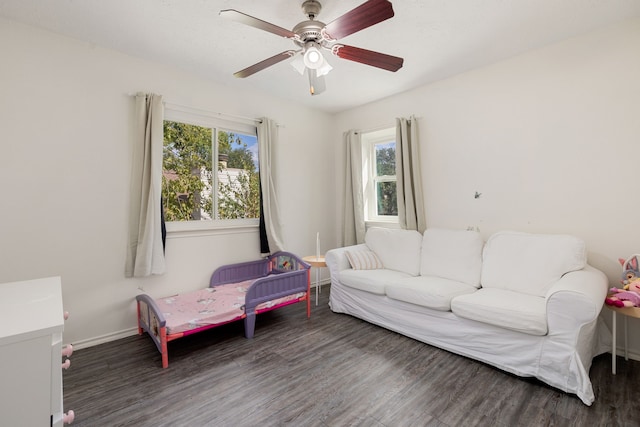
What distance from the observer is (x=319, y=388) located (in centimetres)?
196

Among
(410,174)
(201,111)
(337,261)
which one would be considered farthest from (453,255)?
(201,111)

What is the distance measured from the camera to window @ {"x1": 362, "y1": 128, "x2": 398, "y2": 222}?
402 cm

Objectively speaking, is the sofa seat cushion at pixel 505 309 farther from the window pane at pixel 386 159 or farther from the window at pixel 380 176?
the window pane at pixel 386 159

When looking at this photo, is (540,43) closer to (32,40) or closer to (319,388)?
(319,388)

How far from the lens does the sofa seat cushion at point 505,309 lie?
194 centimetres

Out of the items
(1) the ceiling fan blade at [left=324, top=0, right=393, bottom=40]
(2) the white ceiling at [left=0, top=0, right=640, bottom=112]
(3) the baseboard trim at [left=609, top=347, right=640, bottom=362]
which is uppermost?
(2) the white ceiling at [left=0, top=0, right=640, bottom=112]

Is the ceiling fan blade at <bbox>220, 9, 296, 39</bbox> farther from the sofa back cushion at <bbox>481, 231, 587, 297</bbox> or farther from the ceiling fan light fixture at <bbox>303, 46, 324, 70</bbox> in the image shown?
the sofa back cushion at <bbox>481, 231, 587, 297</bbox>

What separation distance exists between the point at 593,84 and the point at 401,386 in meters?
2.78

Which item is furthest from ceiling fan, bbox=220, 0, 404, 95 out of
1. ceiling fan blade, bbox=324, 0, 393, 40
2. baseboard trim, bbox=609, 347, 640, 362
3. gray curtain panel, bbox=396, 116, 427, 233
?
baseboard trim, bbox=609, 347, 640, 362

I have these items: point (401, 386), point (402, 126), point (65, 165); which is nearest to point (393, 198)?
point (402, 126)

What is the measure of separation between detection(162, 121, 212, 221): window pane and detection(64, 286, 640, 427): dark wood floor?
4.25 feet

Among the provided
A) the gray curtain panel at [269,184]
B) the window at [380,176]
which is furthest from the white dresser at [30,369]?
the window at [380,176]

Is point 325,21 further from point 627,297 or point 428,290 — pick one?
point 627,297

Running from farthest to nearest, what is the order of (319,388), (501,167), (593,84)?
(501,167) → (593,84) → (319,388)
